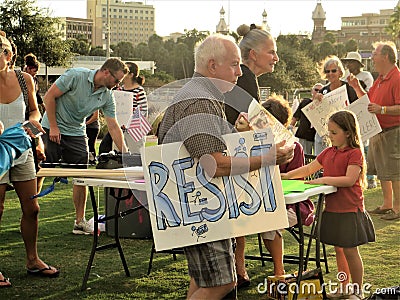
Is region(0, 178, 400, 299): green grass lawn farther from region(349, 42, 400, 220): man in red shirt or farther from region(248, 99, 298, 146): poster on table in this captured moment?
region(248, 99, 298, 146): poster on table

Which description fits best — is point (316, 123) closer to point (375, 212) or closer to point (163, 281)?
point (375, 212)

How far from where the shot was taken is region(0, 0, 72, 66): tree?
39.4 meters

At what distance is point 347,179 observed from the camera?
4848 mm

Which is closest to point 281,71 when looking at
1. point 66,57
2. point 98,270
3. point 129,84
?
point 66,57

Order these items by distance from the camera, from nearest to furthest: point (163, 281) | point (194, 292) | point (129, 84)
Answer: point (194, 292), point (163, 281), point (129, 84)

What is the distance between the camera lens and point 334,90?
795cm

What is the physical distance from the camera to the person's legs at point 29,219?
5.37 meters

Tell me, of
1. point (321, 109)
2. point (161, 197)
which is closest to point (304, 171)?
point (161, 197)

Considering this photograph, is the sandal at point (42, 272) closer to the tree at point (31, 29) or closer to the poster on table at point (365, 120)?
the poster on table at point (365, 120)

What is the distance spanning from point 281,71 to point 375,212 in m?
43.2

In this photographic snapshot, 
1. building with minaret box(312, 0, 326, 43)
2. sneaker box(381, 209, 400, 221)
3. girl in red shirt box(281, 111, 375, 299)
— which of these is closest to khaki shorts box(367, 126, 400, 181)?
sneaker box(381, 209, 400, 221)

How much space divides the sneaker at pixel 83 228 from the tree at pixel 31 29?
109ft

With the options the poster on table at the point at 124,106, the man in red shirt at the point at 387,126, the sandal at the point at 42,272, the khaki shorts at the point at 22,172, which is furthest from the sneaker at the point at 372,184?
the khaki shorts at the point at 22,172

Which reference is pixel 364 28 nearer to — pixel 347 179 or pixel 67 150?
pixel 67 150
